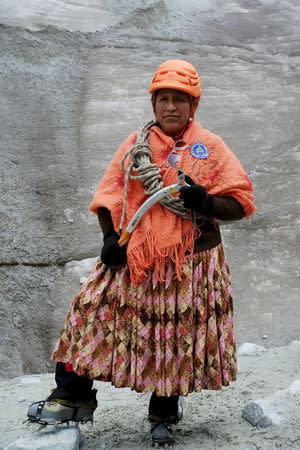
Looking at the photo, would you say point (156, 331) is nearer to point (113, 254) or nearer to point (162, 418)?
point (113, 254)

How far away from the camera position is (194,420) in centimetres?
312

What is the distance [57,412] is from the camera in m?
2.75

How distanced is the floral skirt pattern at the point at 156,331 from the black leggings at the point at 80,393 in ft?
0.27

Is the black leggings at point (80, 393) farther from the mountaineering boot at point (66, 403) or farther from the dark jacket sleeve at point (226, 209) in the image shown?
the dark jacket sleeve at point (226, 209)

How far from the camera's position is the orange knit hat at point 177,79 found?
2.62 meters

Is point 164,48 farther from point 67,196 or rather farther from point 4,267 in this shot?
point 4,267

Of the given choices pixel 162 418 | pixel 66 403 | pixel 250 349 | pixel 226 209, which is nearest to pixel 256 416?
pixel 162 418

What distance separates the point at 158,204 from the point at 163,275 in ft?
0.83

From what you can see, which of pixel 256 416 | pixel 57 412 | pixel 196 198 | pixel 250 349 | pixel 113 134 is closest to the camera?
pixel 196 198

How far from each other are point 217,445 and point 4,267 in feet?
10.6

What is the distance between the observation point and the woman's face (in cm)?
266

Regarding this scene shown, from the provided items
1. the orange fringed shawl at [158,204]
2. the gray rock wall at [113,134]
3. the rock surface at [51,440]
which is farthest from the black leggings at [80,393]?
the gray rock wall at [113,134]

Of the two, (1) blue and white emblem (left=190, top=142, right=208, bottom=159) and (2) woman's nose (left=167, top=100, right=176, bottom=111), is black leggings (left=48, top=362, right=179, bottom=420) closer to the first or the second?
(1) blue and white emblem (left=190, top=142, right=208, bottom=159)

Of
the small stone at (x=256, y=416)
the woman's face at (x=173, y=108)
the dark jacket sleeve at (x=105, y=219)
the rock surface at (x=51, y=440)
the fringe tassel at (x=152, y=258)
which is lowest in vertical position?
the rock surface at (x=51, y=440)
